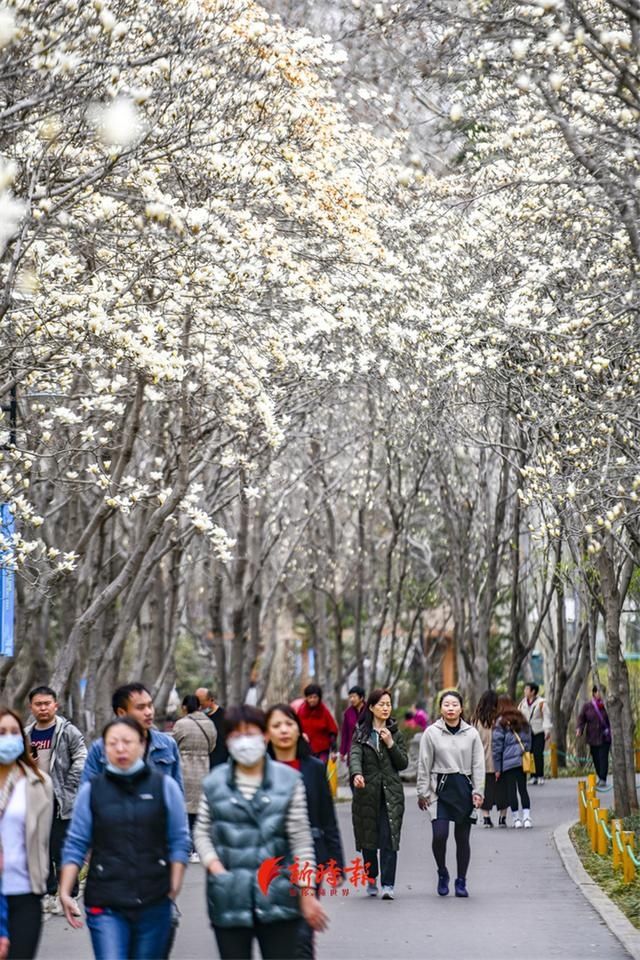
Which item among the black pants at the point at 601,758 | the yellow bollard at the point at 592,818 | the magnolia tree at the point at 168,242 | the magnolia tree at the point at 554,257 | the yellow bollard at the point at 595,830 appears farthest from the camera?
the black pants at the point at 601,758

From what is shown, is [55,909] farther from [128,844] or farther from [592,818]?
[592,818]

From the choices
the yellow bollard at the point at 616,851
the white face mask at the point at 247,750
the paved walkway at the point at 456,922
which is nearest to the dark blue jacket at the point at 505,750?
the paved walkway at the point at 456,922

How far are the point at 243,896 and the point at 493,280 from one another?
13256 mm

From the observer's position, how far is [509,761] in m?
18.8

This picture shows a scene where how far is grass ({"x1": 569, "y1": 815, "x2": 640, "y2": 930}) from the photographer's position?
11.9 metres

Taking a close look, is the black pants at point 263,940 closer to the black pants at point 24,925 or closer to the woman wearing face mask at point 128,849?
the woman wearing face mask at point 128,849

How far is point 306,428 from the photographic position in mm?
27094

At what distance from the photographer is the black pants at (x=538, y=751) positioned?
85.9 ft

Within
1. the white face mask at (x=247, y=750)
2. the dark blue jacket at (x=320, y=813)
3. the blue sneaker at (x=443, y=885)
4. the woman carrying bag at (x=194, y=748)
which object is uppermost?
the woman carrying bag at (x=194, y=748)

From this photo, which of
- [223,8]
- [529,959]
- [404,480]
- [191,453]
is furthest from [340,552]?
[529,959]

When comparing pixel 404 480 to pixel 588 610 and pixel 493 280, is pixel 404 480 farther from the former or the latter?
pixel 493 280

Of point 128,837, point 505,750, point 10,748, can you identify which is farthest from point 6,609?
point 128,837

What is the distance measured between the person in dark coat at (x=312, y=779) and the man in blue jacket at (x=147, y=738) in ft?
2.10

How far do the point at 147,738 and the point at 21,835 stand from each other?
163cm
